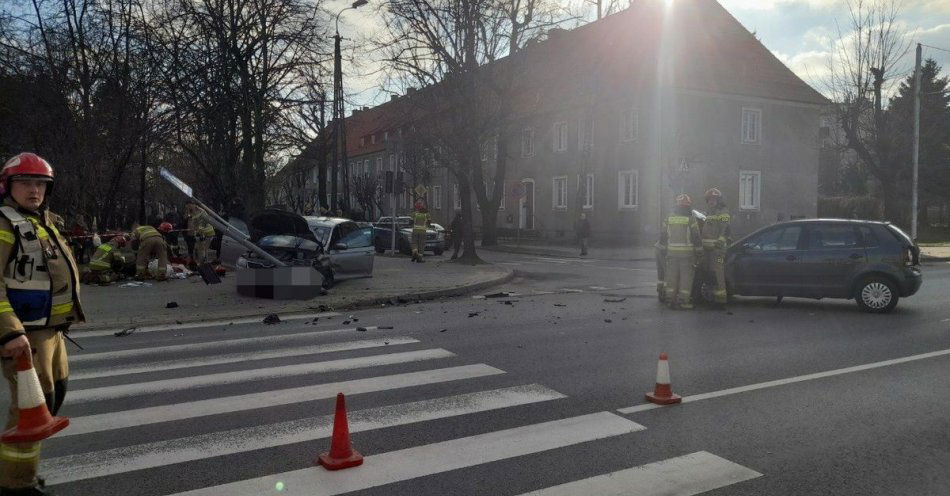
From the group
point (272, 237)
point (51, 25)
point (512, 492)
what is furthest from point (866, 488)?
point (51, 25)

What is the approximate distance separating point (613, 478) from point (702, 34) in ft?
122

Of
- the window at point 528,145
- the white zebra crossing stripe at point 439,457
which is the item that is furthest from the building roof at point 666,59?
the white zebra crossing stripe at point 439,457

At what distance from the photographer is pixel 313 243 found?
13945mm

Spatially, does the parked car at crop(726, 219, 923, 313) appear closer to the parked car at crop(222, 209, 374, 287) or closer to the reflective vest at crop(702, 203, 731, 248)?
the reflective vest at crop(702, 203, 731, 248)

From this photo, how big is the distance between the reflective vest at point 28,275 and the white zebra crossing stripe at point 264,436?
1150 mm

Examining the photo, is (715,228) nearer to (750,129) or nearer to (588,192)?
(588,192)

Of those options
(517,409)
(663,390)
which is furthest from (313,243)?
(663,390)

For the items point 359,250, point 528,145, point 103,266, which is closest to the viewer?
point 103,266

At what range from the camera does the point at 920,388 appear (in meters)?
6.57

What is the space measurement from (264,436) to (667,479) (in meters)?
2.90

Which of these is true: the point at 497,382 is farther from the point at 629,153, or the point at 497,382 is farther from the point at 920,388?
the point at 629,153

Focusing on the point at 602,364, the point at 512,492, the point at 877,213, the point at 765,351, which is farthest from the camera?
the point at 877,213

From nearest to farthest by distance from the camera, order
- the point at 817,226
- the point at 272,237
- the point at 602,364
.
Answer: the point at 602,364 < the point at 817,226 < the point at 272,237

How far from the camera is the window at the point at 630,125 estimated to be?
34781 millimetres
